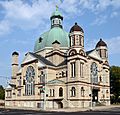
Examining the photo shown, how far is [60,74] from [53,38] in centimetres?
1556

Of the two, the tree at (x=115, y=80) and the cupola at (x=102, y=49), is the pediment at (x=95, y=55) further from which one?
the tree at (x=115, y=80)

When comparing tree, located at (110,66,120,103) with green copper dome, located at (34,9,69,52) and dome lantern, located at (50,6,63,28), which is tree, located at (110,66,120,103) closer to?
green copper dome, located at (34,9,69,52)

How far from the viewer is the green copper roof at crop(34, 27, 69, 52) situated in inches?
3241

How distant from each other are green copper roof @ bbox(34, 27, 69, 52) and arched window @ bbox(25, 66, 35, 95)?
1001cm

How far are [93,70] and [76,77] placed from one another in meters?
10.2

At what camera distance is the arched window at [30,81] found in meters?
74.6

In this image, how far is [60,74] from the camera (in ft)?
232

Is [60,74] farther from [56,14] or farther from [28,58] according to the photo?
[56,14]

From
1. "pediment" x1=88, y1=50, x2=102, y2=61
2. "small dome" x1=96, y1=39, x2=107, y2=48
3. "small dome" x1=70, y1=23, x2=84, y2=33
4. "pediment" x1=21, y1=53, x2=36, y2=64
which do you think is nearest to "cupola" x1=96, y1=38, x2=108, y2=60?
"small dome" x1=96, y1=39, x2=107, y2=48

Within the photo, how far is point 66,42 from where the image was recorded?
8294 centimetres

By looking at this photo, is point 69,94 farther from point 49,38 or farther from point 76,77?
point 49,38

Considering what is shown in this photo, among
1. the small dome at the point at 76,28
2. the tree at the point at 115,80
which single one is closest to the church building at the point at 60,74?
the small dome at the point at 76,28

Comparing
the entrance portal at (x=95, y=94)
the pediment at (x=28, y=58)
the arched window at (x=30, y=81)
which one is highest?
the pediment at (x=28, y=58)

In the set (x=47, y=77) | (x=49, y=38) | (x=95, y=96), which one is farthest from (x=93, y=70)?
(x=49, y=38)
